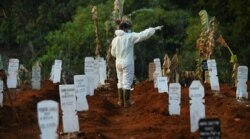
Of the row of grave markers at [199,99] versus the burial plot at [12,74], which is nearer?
the row of grave markers at [199,99]

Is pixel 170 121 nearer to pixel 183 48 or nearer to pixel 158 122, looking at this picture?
pixel 158 122

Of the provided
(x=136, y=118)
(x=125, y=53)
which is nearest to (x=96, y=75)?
(x=125, y=53)

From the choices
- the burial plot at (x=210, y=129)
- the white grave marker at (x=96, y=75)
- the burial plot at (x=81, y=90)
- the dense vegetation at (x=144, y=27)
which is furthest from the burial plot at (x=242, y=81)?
the dense vegetation at (x=144, y=27)

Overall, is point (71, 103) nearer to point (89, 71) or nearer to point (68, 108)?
point (68, 108)

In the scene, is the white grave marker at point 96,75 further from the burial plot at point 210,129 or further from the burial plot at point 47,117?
the burial plot at point 210,129

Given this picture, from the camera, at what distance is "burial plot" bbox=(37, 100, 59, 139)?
7.63 metres

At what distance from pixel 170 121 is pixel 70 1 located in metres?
25.7

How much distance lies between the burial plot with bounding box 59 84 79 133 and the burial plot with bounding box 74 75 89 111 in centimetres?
215

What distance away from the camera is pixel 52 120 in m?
7.71

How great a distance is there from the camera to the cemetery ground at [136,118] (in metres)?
10.8

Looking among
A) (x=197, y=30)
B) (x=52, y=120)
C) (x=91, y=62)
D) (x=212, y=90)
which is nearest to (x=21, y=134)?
(x=52, y=120)

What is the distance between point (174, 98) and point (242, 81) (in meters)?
2.87

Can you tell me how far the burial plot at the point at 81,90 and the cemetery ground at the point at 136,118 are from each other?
16cm

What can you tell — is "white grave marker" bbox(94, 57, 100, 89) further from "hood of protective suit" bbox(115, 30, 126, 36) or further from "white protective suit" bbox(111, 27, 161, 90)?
"hood of protective suit" bbox(115, 30, 126, 36)
